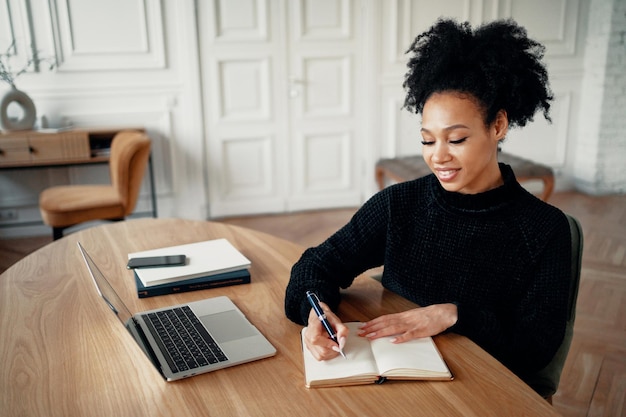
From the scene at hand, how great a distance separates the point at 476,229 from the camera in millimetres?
1287

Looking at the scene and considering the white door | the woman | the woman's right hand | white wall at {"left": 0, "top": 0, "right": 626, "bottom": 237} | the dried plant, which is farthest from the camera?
the white door

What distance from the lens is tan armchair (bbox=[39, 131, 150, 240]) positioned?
3.24 metres

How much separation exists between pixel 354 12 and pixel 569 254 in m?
3.59

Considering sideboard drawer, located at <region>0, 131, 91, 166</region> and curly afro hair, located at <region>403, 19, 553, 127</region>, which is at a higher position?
curly afro hair, located at <region>403, 19, 553, 127</region>

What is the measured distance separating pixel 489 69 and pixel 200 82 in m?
3.33

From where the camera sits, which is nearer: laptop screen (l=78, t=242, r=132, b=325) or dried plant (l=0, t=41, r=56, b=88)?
laptop screen (l=78, t=242, r=132, b=325)

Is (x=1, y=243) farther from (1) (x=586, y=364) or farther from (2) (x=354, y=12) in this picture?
(1) (x=586, y=364)

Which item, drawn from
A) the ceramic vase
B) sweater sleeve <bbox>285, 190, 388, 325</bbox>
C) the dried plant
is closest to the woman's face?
sweater sleeve <bbox>285, 190, 388, 325</bbox>

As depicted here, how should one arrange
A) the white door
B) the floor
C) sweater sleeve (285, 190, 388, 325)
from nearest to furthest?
1. sweater sleeve (285, 190, 388, 325)
2. the floor
3. the white door

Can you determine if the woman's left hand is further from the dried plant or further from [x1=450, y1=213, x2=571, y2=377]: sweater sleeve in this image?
the dried plant

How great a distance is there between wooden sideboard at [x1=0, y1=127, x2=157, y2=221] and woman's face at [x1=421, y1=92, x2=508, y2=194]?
9.88ft

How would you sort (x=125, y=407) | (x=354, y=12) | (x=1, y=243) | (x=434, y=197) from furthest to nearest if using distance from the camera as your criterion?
(x=354, y=12), (x=1, y=243), (x=434, y=197), (x=125, y=407)

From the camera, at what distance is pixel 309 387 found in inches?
40.1

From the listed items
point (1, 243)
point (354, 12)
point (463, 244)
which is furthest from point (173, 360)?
point (354, 12)
